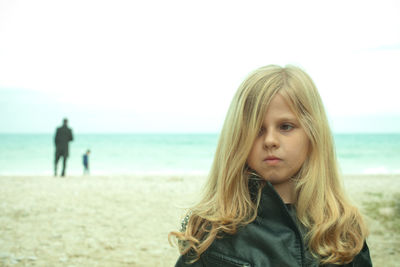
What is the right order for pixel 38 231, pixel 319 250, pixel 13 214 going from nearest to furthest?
1. pixel 319 250
2. pixel 38 231
3. pixel 13 214

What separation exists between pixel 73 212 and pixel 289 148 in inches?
250

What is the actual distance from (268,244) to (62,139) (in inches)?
503

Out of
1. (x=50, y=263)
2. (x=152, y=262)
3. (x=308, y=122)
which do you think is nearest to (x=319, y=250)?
(x=308, y=122)

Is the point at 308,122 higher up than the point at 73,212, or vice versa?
Result: the point at 308,122

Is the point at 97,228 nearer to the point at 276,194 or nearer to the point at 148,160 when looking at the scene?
the point at 276,194

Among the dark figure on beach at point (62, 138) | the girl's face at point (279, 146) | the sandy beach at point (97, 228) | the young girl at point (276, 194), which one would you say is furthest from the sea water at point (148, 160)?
the girl's face at point (279, 146)

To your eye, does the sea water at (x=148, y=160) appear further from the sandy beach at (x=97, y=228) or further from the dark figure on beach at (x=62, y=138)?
the dark figure on beach at (x=62, y=138)

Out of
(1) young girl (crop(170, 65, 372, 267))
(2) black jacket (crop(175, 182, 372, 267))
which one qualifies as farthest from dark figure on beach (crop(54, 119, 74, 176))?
(2) black jacket (crop(175, 182, 372, 267))

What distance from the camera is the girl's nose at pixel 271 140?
1.52 meters

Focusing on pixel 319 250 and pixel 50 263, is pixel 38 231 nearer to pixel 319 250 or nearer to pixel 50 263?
pixel 50 263

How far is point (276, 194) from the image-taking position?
154cm

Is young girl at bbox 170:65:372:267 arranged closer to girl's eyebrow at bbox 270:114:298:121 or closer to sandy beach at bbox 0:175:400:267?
girl's eyebrow at bbox 270:114:298:121

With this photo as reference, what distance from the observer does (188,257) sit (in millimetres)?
1647

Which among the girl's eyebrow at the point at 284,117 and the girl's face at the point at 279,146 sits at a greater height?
the girl's eyebrow at the point at 284,117
